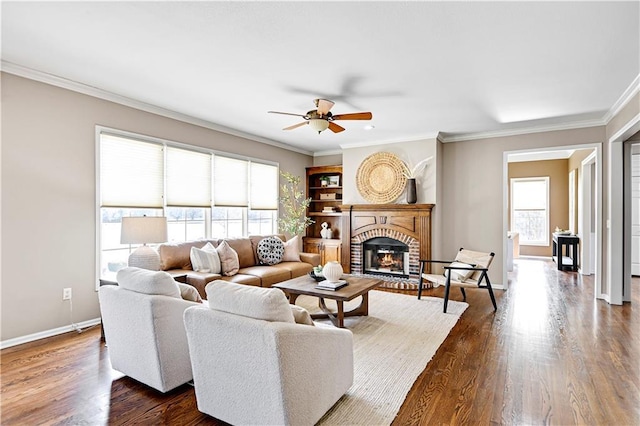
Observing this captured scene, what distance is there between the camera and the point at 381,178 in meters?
6.26

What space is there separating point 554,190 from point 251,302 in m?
9.65

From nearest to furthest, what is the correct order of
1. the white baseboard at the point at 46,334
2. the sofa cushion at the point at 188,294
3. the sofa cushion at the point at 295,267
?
the sofa cushion at the point at 188,294
the white baseboard at the point at 46,334
the sofa cushion at the point at 295,267

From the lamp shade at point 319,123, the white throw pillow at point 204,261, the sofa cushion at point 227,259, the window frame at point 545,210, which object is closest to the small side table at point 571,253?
the window frame at point 545,210

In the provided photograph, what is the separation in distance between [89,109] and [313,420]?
3878mm

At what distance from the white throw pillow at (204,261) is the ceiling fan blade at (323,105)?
7.23 ft

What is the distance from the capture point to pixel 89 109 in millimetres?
3693

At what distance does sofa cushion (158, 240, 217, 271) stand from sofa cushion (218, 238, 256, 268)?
1.91 ft

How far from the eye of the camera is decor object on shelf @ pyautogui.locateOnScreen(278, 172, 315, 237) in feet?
21.5

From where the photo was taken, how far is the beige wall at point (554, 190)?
866 centimetres

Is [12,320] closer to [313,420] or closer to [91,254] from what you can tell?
[91,254]

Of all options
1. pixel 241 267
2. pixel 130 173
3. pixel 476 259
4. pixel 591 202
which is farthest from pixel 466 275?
pixel 130 173

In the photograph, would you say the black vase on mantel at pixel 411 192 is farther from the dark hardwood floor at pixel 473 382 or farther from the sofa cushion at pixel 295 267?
the dark hardwood floor at pixel 473 382

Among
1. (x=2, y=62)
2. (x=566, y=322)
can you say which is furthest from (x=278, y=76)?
(x=566, y=322)

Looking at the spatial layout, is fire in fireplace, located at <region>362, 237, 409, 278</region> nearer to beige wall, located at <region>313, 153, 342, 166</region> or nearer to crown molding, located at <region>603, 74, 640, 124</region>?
beige wall, located at <region>313, 153, 342, 166</region>
